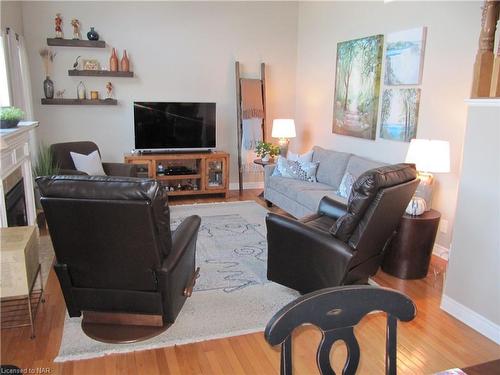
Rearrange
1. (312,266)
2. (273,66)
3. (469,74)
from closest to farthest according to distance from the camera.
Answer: (312,266) < (469,74) < (273,66)

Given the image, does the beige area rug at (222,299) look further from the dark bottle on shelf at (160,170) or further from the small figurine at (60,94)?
the small figurine at (60,94)

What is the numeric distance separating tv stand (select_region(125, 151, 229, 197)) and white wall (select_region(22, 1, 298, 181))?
534 millimetres

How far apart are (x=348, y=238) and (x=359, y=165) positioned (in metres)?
2.09

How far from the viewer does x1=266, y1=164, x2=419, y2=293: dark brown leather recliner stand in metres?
2.44

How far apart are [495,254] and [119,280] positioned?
7.47 feet

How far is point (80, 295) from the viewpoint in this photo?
7.80 ft

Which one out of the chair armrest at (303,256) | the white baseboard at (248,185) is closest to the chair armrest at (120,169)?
the white baseboard at (248,185)

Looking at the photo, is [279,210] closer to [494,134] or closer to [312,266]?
[312,266]

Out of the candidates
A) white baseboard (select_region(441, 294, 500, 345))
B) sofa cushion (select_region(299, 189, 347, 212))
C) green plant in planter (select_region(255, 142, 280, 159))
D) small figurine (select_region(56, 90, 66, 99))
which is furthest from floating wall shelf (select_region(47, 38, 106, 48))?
white baseboard (select_region(441, 294, 500, 345))

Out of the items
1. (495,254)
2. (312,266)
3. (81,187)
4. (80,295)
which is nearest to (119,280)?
(80,295)

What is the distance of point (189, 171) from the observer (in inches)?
232

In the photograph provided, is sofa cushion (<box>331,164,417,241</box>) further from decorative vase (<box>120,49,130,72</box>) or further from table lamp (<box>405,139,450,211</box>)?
decorative vase (<box>120,49,130,72</box>)

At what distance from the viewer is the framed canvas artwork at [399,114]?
4.06 m

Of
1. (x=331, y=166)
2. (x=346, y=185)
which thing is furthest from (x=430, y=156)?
(x=331, y=166)
